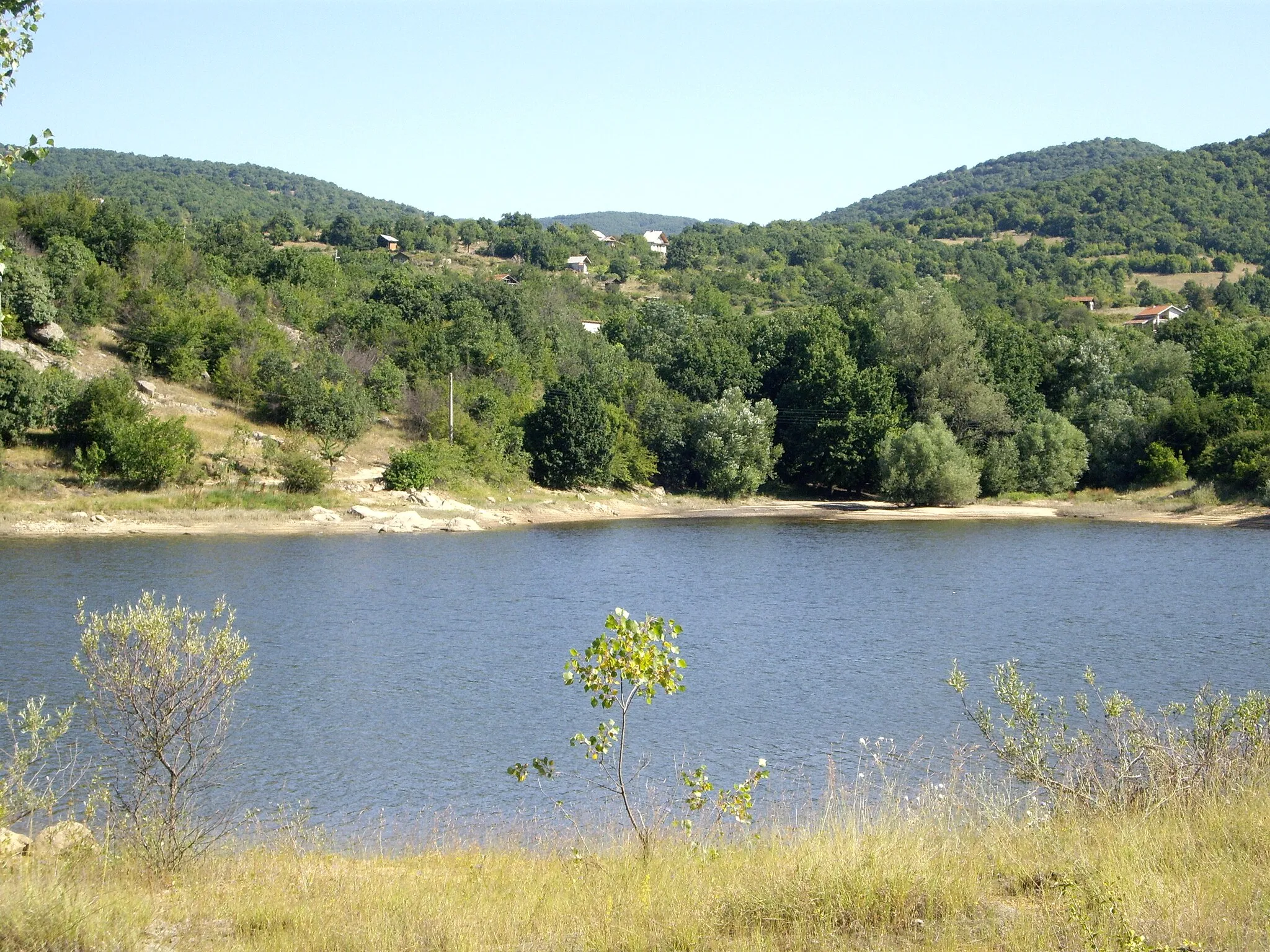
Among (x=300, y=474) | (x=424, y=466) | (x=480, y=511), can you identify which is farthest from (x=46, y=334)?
(x=480, y=511)

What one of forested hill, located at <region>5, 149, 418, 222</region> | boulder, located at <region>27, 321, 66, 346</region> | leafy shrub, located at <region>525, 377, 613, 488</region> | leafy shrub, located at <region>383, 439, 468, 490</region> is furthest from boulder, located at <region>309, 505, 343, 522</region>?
forested hill, located at <region>5, 149, 418, 222</region>

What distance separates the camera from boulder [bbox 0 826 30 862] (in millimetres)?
8023

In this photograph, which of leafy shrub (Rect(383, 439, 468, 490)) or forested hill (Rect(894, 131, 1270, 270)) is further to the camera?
forested hill (Rect(894, 131, 1270, 270))

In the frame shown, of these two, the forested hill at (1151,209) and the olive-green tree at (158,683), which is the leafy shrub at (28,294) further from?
the forested hill at (1151,209)

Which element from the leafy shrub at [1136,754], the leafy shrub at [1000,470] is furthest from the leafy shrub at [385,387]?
the leafy shrub at [1136,754]

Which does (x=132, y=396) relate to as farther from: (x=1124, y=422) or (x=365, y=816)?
(x=1124, y=422)

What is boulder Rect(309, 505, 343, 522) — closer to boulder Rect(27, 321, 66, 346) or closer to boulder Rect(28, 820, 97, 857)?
boulder Rect(27, 321, 66, 346)

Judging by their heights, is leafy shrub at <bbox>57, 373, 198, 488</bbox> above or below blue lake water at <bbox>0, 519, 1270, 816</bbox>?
above

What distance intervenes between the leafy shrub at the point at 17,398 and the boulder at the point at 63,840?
38.8 m

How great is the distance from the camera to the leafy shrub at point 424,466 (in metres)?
50.2

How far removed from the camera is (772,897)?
22.9 feet

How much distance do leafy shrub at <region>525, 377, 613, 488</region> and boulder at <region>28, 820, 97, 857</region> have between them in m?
48.2

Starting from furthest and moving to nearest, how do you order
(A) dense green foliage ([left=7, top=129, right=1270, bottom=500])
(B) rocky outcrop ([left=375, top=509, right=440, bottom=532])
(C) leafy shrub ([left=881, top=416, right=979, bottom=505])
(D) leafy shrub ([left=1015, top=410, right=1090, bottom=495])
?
(D) leafy shrub ([left=1015, top=410, right=1090, bottom=495]), (C) leafy shrub ([left=881, top=416, right=979, bottom=505]), (A) dense green foliage ([left=7, top=129, right=1270, bottom=500]), (B) rocky outcrop ([left=375, top=509, right=440, bottom=532])

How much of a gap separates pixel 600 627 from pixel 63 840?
18218 millimetres
